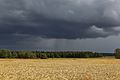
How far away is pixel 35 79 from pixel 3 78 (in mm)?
3454

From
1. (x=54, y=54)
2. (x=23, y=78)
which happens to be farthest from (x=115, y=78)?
(x=54, y=54)

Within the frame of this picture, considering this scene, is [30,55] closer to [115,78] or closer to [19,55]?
[19,55]

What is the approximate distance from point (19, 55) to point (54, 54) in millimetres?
30251

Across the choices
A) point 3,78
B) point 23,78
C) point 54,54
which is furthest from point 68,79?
point 54,54

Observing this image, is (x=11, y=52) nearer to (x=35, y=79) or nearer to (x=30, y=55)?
(x=30, y=55)

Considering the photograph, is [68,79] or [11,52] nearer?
[68,79]

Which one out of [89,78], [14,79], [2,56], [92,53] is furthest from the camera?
[92,53]

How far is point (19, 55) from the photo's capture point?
462 ft

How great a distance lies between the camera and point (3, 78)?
31797 millimetres

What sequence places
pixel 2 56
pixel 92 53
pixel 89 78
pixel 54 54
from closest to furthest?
pixel 89 78 → pixel 2 56 → pixel 54 54 → pixel 92 53

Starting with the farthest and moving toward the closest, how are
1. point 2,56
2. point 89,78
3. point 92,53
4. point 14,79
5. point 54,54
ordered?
point 92,53
point 54,54
point 2,56
point 89,78
point 14,79

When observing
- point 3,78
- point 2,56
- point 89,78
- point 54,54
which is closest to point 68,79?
point 89,78

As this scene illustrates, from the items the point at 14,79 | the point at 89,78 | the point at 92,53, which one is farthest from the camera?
the point at 92,53

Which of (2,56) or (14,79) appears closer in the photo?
(14,79)
